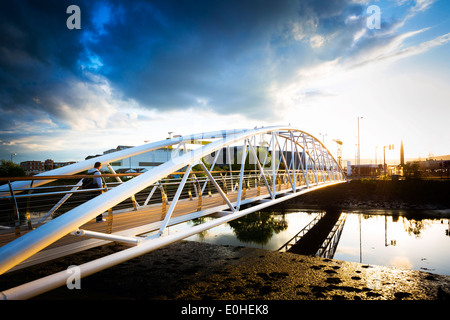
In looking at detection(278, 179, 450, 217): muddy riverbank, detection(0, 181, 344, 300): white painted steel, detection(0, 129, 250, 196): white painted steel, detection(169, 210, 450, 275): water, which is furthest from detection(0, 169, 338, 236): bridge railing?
detection(278, 179, 450, 217): muddy riverbank

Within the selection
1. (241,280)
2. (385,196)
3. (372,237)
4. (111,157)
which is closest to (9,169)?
(111,157)

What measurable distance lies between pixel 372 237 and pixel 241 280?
1288 cm

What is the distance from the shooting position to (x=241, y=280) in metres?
9.12

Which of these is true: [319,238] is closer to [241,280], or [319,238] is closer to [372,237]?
[372,237]

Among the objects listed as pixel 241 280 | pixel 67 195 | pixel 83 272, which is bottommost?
pixel 241 280

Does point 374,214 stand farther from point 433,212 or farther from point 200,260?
point 200,260

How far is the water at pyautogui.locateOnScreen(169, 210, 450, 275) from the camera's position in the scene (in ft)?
42.7

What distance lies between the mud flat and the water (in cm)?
298

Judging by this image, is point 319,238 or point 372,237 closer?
point 372,237
